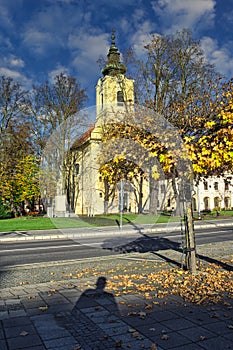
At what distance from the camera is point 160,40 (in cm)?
2880

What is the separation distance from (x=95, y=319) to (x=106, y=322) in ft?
0.66

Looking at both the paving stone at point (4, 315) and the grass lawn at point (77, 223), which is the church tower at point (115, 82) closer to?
the grass lawn at point (77, 223)

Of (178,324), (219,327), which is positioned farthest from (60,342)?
(219,327)

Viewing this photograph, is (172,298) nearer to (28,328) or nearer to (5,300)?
(28,328)

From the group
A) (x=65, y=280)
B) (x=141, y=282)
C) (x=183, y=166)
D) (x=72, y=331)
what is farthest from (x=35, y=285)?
(x=183, y=166)

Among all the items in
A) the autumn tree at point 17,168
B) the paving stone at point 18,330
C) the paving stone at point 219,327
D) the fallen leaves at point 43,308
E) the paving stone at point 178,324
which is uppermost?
the autumn tree at point 17,168

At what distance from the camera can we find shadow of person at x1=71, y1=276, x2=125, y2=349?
4.00 meters

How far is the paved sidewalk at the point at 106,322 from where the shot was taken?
391 centimetres

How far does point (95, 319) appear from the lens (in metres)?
4.72

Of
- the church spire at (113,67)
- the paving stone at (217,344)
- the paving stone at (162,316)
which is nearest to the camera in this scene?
the paving stone at (217,344)

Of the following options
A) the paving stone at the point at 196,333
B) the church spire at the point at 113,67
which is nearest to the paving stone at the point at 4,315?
the paving stone at the point at 196,333

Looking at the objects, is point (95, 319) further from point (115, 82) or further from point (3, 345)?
point (115, 82)

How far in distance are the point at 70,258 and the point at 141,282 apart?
4113 mm

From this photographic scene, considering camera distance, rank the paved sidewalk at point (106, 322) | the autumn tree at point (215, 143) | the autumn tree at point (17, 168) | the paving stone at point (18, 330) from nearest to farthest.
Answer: the paved sidewalk at point (106, 322) < the paving stone at point (18, 330) < the autumn tree at point (215, 143) < the autumn tree at point (17, 168)
